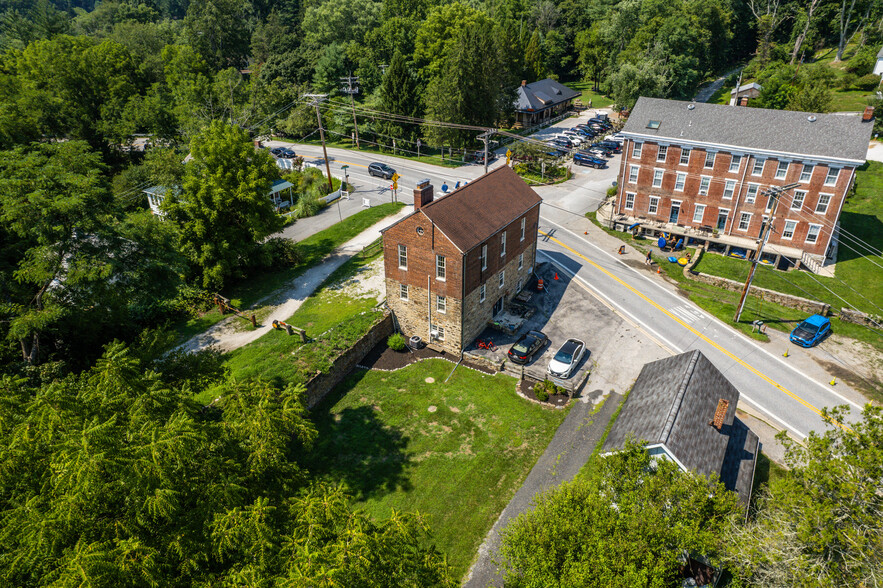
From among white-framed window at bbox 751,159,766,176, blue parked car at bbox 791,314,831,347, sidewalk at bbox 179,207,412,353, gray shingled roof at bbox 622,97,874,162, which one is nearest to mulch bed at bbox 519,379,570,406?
blue parked car at bbox 791,314,831,347

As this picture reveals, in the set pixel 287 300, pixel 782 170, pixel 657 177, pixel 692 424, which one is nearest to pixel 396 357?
pixel 287 300

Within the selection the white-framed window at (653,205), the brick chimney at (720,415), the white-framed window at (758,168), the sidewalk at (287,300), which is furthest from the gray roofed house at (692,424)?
the white-framed window at (653,205)

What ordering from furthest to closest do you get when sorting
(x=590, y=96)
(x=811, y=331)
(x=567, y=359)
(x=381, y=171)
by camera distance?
(x=590, y=96)
(x=381, y=171)
(x=811, y=331)
(x=567, y=359)

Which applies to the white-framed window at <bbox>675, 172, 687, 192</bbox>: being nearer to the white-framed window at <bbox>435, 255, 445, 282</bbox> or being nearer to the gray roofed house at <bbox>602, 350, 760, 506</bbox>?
the gray roofed house at <bbox>602, 350, 760, 506</bbox>

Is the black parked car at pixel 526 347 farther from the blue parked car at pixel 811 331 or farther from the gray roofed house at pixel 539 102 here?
the gray roofed house at pixel 539 102

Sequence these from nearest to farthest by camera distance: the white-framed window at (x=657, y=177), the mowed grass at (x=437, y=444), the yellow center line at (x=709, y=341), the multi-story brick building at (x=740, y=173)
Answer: the mowed grass at (x=437, y=444)
the yellow center line at (x=709, y=341)
the multi-story brick building at (x=740, y=173)
the white-framed window at (x=657, y=177)

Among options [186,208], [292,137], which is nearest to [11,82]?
[292,137]

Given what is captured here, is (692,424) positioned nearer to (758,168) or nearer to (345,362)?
(345,362)
